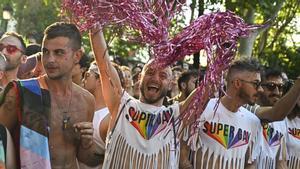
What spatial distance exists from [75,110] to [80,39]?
1.71 feet

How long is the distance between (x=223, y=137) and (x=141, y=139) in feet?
2.67

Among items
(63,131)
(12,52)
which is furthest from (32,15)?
(63,131)

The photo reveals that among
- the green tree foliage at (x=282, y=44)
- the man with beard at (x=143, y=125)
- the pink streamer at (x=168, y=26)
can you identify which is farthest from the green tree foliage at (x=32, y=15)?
the pink streamer at (x=168, y=26)

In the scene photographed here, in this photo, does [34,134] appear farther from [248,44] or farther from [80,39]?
[248,44]

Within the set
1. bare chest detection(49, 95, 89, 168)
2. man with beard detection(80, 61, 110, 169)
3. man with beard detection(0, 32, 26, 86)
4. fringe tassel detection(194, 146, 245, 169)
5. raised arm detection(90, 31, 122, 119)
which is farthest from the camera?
man with beard detection(0, 32, 26, 86)

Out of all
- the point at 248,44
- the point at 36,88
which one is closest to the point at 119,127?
the point at 36,88

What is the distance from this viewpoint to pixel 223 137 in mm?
5895

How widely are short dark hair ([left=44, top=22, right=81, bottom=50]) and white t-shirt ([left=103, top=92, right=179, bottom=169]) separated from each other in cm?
76

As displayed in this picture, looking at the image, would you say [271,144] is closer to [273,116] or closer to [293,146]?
[293,146]

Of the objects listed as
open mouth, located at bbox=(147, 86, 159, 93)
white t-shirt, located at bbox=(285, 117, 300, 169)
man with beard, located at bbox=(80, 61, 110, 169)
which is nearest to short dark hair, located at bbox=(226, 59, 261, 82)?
open mouth, located at bbox=(147, 86, 159, 93)

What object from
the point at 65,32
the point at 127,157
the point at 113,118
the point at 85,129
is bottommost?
the point at 127,157

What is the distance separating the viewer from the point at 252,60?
20.8ft

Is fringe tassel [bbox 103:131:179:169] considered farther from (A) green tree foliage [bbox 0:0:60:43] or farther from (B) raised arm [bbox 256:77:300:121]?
(A) green tree foliage [bbox 0:0:60:43]

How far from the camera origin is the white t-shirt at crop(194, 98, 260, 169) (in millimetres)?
5871
